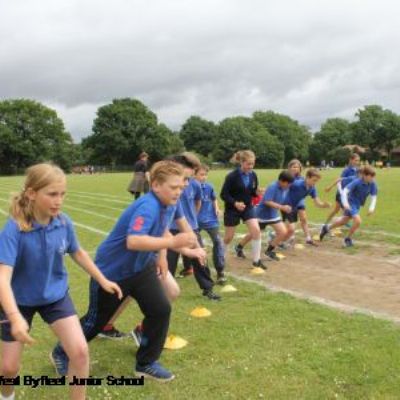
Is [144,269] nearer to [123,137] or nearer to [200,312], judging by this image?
[200,312]

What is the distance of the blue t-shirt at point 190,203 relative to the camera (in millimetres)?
6914

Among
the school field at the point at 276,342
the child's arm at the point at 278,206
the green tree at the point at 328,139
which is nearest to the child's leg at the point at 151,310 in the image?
the school field at the point at 276,342

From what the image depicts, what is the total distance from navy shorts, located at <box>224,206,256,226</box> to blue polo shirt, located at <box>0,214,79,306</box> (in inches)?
202

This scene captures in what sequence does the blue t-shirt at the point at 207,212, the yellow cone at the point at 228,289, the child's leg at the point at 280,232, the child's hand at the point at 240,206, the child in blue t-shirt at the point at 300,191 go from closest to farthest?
1. the yellow cone at the point at 228,289
2. the blue t-shirt at the point at 207,212
3. the child's hand at the point at 240,206
4. the child's leg at the point at 280,232
5. the child in blue t-shirt at the point at 300,191

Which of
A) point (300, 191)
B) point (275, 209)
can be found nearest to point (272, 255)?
point (275, 209)

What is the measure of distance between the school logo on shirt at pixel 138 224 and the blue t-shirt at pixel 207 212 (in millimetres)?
3635

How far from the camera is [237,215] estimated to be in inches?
345

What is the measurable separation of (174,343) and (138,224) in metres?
1.68

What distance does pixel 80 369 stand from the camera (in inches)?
145

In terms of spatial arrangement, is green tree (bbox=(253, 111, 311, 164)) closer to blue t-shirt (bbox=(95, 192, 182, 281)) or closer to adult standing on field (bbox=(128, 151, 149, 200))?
adult standing on field (bbox=(128, 151, 149, 200))

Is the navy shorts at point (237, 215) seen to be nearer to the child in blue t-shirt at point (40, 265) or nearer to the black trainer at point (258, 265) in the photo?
the black trainer at point (258, 265)

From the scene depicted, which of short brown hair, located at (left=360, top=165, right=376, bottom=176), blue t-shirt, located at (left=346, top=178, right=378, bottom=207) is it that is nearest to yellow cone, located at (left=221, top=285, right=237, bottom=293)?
blue t-shirt, located at (left=346, top=178, right=378, bottom=207)

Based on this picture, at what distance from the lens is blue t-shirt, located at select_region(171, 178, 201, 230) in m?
6.91

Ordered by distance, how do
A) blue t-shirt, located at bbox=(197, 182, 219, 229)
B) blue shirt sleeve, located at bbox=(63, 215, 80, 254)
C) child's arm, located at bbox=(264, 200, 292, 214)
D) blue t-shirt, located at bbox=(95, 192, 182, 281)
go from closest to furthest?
blue shirt sleeve, located at bbox=(63, 215, 80, 254), blue t-shirt, located at bbox=(95, 192, 182, 281), blue t-shirt, located at bbox=(197, 182, 219, 229), child's arm, located at bbox=(264, 200, 292, 214)
